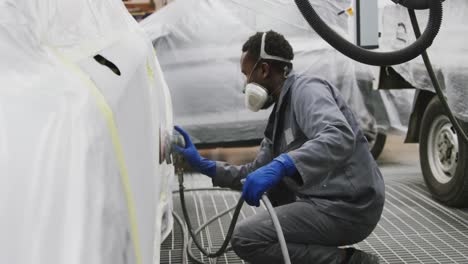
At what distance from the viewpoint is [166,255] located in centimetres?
342

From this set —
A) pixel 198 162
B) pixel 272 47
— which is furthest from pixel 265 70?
pixel 198 162

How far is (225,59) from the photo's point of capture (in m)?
5.23

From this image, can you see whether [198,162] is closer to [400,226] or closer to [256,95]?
[256,95]

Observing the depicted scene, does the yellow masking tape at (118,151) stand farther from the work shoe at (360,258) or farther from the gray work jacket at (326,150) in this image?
the work shoe at (360,258)

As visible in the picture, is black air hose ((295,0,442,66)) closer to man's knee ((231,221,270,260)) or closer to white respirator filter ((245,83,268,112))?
white respirator filter ((245,83,268,112))

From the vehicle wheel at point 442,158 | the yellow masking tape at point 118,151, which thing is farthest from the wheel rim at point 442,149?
the yellow masking tape at point 118,151

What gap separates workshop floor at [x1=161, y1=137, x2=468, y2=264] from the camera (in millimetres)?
3348

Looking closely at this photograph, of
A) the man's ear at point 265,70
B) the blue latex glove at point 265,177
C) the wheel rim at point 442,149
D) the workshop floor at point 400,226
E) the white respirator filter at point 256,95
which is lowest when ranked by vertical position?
the workshop floor at point 400,226

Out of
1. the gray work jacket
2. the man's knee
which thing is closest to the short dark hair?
the gray work jacket

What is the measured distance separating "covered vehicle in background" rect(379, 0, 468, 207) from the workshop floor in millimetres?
199

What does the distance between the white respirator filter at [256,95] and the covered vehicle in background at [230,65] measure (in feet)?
7.80

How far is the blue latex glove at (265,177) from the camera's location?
7.50ft

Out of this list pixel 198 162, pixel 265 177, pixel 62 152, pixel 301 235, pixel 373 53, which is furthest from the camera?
pixel 198 162

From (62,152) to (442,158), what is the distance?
3.74m
